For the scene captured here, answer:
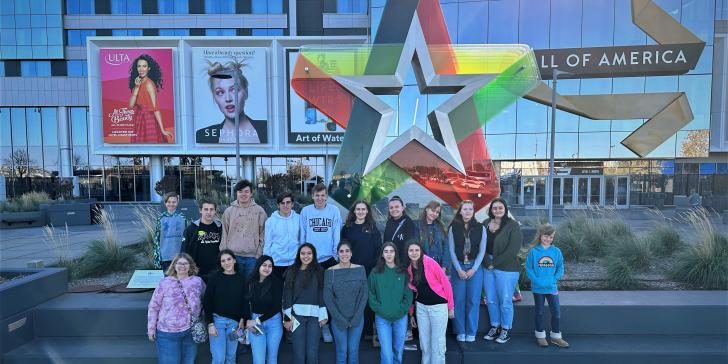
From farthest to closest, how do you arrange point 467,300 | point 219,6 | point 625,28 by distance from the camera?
point 219,6 → point 625,28 → point 467,300

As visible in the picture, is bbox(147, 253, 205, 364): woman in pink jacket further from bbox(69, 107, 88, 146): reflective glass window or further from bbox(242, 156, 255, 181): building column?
bbox(69, 107, 88, 146): reflective glass window

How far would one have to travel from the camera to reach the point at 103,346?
4086 millimetres

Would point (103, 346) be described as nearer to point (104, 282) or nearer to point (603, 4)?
point (104, 282)

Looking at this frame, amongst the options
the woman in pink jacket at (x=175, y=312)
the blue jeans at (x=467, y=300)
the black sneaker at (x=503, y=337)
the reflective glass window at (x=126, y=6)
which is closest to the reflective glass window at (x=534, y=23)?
the blue jeans at (x=467, y=300)

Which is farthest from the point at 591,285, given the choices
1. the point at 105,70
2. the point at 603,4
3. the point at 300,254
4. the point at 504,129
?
the point at 105,70

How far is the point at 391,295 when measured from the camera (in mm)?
3512

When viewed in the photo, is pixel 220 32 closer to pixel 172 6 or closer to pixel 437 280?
pixel 172 6

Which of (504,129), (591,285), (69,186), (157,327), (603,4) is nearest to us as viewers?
(157,327)

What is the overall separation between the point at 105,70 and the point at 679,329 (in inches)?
1237

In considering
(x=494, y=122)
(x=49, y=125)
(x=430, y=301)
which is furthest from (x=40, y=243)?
(x=49, y=125)

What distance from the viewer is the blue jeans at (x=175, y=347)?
3.40 m

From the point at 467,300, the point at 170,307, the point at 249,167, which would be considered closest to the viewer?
the point at 170,307

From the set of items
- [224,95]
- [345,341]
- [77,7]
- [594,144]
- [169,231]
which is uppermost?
[77,7]

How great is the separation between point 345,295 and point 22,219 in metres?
17.1
